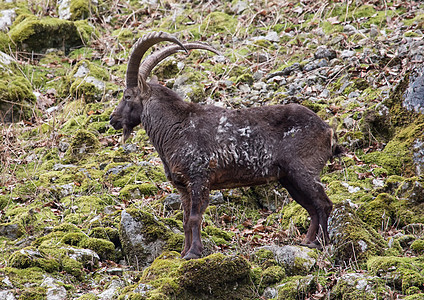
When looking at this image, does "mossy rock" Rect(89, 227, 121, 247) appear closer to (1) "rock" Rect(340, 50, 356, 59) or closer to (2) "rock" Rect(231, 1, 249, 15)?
(1) "rock" Rect(340, 50, 356, 59)

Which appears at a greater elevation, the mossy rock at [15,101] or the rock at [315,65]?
the rock at [315,65]

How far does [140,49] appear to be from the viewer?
8.38 metres

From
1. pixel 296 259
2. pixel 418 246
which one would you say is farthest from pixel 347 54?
pixel 296 259

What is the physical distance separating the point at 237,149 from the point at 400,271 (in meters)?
3.07

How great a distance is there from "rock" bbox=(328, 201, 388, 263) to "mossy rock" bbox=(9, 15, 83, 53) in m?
11.6

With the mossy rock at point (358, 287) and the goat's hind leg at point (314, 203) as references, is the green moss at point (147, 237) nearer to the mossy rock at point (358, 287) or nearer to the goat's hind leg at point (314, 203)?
the goat's hind leg at point (314, 203)

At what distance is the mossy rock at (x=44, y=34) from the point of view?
609 inches

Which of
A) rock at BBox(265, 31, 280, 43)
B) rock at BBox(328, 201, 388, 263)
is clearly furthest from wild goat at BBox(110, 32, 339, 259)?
rock at BBox(265, 31, 280, 43)

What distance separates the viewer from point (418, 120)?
30.4 feet

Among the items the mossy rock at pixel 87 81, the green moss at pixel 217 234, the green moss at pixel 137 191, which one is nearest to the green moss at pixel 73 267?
the green moss at pixel 217 234

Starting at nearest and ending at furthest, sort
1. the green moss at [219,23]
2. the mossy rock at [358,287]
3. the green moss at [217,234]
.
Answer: the mossy rock at [358,287], the green moss at [217,234], the green moss at [219,23]

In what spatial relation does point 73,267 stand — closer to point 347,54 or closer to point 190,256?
point 190,256

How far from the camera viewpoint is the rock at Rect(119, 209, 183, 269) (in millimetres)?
7492

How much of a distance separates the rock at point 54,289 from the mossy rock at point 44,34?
1084 centimetres
